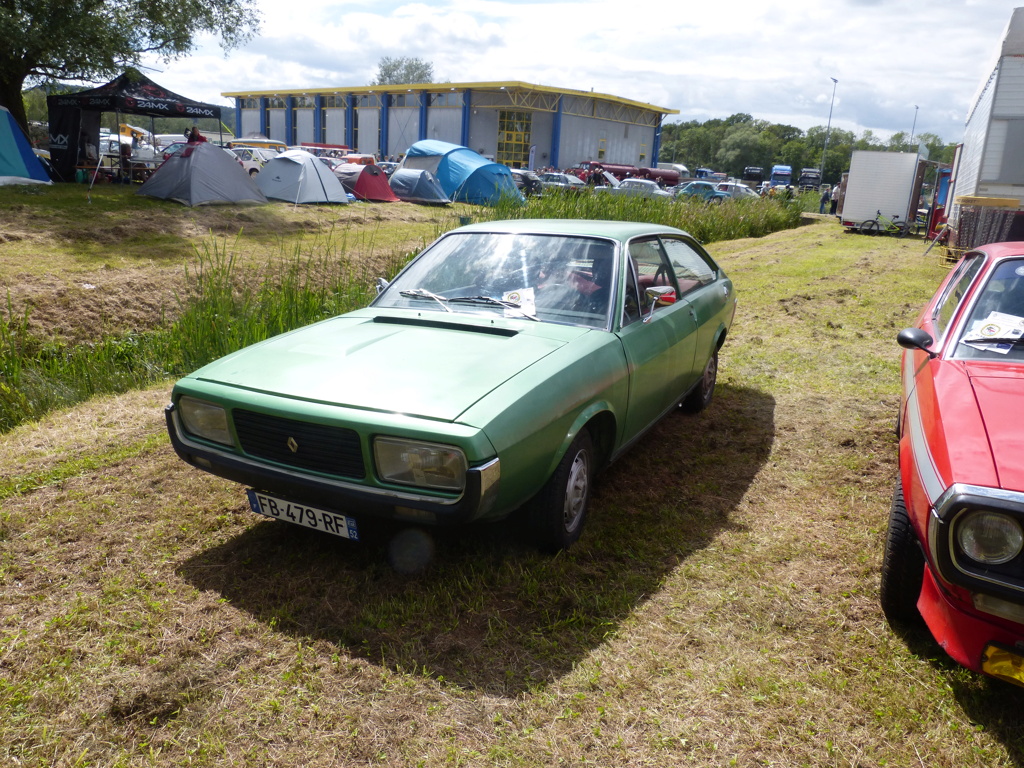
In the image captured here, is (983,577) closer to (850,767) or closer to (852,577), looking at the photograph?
(850,767)

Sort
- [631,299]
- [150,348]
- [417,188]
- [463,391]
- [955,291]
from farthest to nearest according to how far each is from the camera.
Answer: [417,188] → [150,348] → [955,291] → [631,299] → [463,391]

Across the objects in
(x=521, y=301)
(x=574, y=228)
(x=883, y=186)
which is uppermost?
(x=883, y=186)

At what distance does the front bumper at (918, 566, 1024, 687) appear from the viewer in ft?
7.61

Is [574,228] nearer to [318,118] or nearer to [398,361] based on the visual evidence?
[398,361]

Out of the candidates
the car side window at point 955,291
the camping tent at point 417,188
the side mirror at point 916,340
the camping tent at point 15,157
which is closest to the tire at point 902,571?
the side mirror at point 916,340

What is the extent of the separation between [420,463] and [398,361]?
66cm

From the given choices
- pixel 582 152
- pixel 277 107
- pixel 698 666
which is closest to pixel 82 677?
pixel 698 666

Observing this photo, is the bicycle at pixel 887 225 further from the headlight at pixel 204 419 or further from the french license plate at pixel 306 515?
the headlight at pixel 204 419

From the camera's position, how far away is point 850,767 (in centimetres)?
234

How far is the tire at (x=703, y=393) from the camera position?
5555 millimetres

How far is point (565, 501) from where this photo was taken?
3.40 metres

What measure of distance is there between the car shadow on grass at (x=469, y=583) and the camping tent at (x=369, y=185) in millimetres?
18267

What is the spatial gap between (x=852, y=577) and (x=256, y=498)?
2.75m

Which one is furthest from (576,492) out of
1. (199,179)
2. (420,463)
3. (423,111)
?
(423,111)
